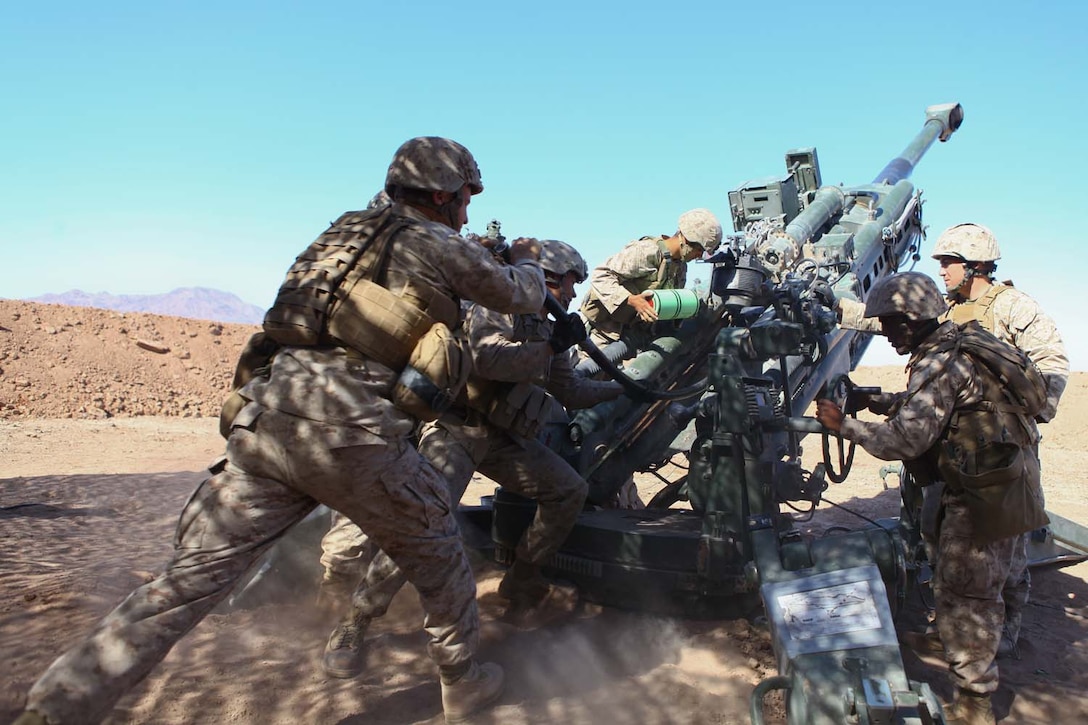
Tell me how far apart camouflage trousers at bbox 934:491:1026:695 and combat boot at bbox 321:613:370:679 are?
2.39 metres

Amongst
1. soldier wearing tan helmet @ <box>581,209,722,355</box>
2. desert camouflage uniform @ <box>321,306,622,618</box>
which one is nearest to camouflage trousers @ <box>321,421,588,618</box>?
desert camouflage uniform @ <box>321,306,622,618</box>

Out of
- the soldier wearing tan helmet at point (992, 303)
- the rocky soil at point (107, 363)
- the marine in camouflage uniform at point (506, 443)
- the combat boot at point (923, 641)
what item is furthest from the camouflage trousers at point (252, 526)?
the rocky soil at point (107, 363)

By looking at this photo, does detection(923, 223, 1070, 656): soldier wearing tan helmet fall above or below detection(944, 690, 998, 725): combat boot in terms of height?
above

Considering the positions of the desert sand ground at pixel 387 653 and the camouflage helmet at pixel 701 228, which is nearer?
the desert sand ground at pixel 387 653

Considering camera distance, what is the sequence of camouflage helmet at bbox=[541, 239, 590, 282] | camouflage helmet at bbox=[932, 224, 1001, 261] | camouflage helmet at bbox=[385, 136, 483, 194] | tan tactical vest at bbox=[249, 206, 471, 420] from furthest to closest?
camouflage helmet at bbox=[932, 224, 1001, 261]
camouflage helmet at bbox=[541, 239, 590, 282]
camouflage helmet at bbox=[385, 136, 483, 194]
tan tactical vest at bbox=[249, 206, 471, 420]

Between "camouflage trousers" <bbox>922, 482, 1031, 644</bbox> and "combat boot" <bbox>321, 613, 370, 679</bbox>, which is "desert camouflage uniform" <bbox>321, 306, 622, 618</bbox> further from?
"camouflage trousers" <bbox>922, 482, 1031, 644</bbox>

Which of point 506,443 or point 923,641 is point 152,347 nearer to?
point 506,443

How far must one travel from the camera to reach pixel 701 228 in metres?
5.96

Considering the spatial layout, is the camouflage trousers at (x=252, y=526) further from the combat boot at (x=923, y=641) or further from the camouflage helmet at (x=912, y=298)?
the combat boot at (x=923, y=641)

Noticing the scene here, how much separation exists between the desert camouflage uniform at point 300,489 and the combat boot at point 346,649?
2.65 feet

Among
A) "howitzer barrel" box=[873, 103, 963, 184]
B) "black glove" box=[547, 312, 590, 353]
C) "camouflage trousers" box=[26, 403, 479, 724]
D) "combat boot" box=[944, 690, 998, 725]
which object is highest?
"howitzer barrel" box=[873, 103, 963, 184]

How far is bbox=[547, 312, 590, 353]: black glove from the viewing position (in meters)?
3.96

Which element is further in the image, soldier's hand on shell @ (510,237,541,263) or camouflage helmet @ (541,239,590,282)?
camouflage helmet @ (541,239,590,282)

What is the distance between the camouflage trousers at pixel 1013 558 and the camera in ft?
11.9
